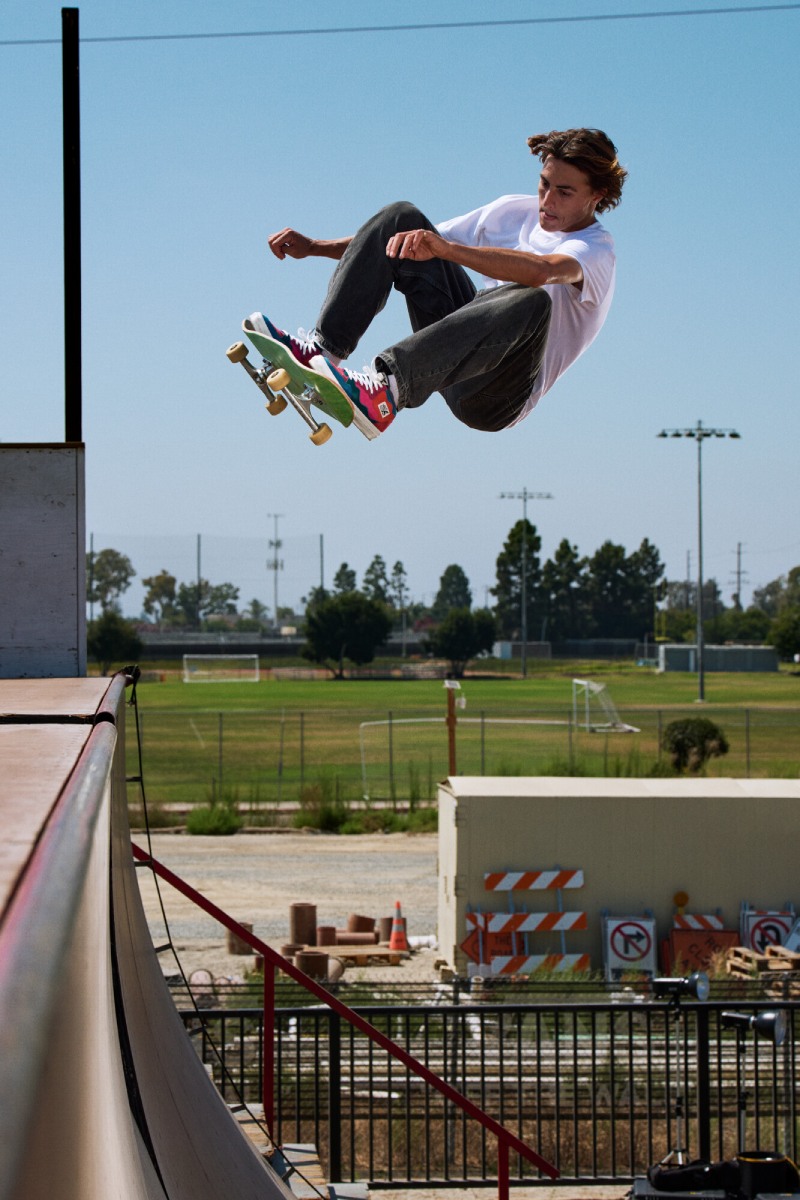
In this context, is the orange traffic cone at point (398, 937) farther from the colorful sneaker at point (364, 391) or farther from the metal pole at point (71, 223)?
the colorful sneaker at point (364, 391)

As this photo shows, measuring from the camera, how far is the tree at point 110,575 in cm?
15400

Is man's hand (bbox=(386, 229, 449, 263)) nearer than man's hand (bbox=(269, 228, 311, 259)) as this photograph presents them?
Yes

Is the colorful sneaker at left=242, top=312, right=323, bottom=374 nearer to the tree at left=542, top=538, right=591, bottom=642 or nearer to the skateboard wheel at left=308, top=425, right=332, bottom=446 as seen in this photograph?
the skateboard wheel at left=308, top=425, right=332, bottom=446

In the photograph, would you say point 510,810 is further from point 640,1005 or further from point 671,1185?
point 671,1185

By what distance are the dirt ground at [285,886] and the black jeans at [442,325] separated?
1257 cm

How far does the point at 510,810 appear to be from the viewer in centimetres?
1581

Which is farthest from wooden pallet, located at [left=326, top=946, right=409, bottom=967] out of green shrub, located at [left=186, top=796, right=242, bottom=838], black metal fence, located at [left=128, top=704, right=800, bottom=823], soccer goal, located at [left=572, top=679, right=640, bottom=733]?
soccer goal, located at [left=572, top=679, right=640, bottom=733]

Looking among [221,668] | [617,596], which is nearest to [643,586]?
[617,596]

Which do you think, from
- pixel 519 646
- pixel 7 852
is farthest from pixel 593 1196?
pixel 519 646

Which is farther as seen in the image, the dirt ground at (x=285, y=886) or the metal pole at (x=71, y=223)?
the dirt ground at (x=285, y=886)

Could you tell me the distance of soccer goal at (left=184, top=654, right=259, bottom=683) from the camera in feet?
435

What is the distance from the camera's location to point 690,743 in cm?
4094

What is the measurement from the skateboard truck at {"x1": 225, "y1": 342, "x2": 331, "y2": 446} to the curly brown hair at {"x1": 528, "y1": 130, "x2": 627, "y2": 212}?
4.21 feet

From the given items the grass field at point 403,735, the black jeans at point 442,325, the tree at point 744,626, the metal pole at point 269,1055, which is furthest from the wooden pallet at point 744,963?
the tree at point 744,626
